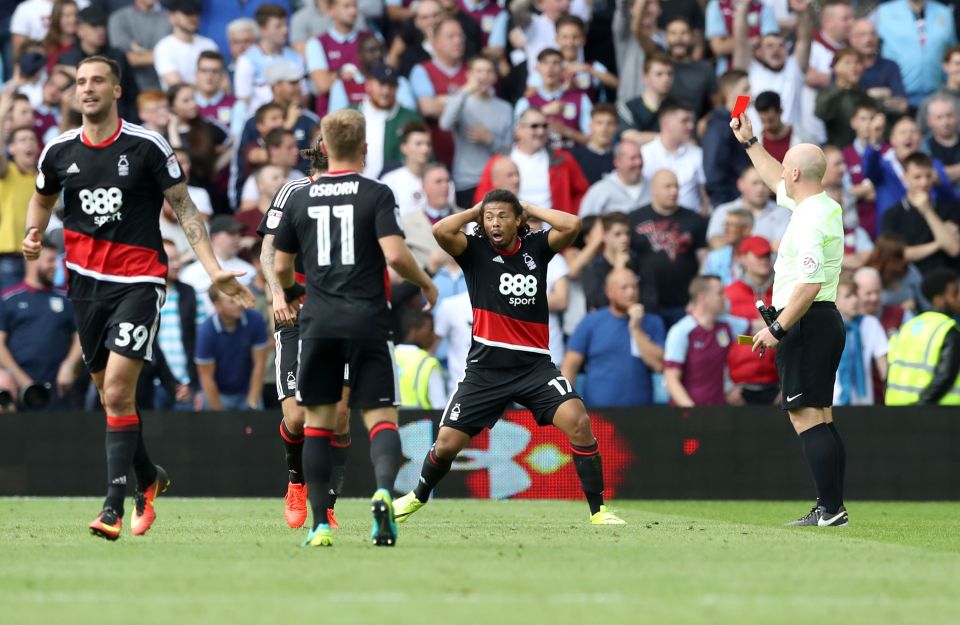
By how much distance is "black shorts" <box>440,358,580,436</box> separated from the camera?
1019cm

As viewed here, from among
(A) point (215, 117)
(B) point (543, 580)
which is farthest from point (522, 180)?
(B) point (543, 580)

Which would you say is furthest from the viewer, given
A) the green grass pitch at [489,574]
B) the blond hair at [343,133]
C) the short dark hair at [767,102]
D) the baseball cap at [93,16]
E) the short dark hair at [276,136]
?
the baseball cap at [93,16]

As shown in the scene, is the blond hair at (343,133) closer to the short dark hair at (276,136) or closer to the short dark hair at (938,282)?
the short dark hair at (938,282)

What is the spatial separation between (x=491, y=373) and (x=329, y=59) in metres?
9.10

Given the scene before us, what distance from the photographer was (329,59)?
1852 centimetres

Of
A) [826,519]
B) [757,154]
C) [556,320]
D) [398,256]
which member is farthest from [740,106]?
[556,320]

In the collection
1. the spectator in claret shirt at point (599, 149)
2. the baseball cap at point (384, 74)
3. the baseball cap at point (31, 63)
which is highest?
the baseball cap at point (31, 63)

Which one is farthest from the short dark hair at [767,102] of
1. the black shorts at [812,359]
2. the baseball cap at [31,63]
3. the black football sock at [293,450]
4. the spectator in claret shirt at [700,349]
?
the black football sock at [293,450]

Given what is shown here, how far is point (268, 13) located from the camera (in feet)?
60.2

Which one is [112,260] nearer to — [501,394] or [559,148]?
[501,394]

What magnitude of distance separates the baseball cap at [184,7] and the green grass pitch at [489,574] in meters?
8.99

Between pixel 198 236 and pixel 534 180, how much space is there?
8369 mm

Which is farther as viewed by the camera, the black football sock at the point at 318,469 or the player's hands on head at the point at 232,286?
the player's hands on head at the point at 232,286

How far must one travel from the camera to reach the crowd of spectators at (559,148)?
15273mm
